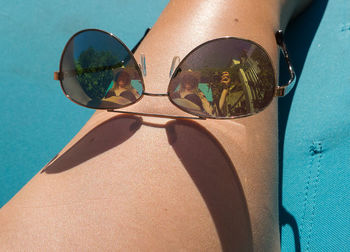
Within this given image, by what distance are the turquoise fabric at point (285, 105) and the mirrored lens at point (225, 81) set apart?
1.06ft

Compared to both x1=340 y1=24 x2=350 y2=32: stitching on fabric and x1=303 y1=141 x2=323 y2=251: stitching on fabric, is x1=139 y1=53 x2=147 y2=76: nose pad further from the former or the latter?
x1=340 y1=24 x2=350 y2=32: stitching on fabric

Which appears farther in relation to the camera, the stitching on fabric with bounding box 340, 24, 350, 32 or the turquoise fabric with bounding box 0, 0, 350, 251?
the stitching on fabric with bounding box 340, 24, 350, 32

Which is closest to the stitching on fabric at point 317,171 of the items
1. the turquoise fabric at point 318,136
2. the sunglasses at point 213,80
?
the turquoise fabric at point 318,136

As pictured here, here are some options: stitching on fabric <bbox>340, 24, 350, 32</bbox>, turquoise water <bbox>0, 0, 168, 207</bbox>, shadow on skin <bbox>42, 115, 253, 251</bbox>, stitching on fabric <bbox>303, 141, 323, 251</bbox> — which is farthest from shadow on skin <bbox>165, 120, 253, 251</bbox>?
stitching on fabric <bbox>340, 24, 350, 32</bbox>

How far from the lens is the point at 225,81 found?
59 cm

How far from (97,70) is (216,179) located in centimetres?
37

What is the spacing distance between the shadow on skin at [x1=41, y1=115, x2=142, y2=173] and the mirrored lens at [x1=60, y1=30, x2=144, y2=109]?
6cm

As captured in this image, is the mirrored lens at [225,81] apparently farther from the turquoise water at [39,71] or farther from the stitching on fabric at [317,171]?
the turquoise water at [39,71]

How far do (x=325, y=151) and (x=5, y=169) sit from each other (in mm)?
979

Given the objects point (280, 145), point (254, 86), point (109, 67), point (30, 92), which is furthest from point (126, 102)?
point (30, 92)

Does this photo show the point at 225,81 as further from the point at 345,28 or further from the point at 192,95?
the point at 345,28

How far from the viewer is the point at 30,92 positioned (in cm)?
109

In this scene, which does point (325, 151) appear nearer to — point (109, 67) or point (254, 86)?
point (254, 86)

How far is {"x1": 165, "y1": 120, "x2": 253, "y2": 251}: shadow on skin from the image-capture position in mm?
469
